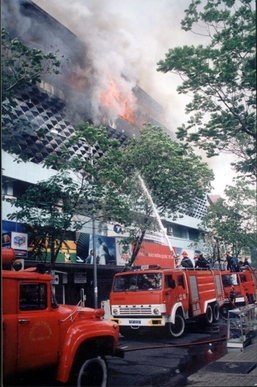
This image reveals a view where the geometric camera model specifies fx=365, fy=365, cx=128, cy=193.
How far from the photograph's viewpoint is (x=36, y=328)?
6.02 m

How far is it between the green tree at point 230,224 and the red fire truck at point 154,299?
5.02m

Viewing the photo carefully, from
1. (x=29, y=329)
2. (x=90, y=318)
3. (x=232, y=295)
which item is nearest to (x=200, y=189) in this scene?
(x=232, y=295)

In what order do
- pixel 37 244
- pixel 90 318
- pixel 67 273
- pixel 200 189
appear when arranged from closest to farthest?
pixel 90 318
pixel 37 244
pixel 200 189
pixel 67 273

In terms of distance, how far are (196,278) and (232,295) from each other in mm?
4637

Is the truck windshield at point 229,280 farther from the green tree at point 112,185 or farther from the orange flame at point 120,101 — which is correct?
the orange flame at point 120,101

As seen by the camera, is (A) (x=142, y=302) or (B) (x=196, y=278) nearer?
(A) (x=142, y=302)

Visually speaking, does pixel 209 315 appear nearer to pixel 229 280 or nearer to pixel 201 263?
pixel 201 263

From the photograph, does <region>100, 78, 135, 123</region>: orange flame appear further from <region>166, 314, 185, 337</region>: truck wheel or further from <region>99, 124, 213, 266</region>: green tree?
<region>166, 314, 185, 337</region>: truck wheel

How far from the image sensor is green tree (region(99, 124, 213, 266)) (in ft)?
59.7

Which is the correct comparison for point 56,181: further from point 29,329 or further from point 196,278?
point 29,329

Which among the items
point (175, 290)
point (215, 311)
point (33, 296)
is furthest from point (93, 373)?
point (215, 311)

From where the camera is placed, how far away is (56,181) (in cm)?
1449

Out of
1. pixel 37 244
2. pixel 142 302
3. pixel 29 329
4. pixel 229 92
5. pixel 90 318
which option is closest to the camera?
pixel 29 329

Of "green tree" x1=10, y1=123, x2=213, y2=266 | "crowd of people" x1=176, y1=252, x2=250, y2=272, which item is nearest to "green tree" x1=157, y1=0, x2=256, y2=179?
"green tree" x1=10, y1=123, x2=213, y2=266
